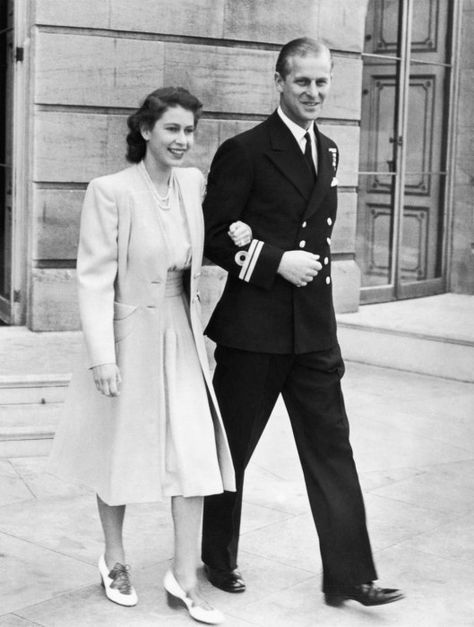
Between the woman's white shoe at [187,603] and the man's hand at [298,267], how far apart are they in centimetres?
114

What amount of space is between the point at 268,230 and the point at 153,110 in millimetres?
591

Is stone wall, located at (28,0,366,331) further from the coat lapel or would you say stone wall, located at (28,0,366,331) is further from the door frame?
the coat lapel

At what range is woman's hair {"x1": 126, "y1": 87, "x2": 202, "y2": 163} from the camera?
4.42 meters

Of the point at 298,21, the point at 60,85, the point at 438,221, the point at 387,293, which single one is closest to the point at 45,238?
the point at 60,85

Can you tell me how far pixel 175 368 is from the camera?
4.50 metres

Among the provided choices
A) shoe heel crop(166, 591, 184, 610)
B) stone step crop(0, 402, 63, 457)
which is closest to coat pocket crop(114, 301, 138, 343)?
shoe heel crop(166, 591, 184, 610)

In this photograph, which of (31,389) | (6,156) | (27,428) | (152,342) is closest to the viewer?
(152,342)

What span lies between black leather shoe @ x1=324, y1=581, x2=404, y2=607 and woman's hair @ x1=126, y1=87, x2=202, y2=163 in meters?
1.73

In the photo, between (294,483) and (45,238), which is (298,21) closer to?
(45,238)

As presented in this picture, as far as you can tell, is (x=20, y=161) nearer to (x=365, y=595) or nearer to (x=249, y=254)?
(x=249, y=254)

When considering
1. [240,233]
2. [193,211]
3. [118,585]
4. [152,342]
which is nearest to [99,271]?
[152,342]

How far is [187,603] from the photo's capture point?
4.47 metres

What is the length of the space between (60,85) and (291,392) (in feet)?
16.9

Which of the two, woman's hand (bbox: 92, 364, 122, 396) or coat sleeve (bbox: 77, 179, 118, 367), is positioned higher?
coat sleeve (bbox: 77, 179, 118, 367)
